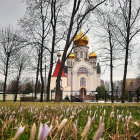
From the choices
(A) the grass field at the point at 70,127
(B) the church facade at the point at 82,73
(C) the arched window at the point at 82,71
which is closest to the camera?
(A) the grass field at the point at 70,127

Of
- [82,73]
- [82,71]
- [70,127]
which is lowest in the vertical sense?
[70,127]

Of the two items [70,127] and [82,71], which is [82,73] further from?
[70,127]

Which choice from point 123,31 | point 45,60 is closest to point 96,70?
point 45,60

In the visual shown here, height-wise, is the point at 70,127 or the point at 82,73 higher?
the point at 82,73

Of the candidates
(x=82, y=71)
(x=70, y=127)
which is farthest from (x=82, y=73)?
(x=70, y=127)

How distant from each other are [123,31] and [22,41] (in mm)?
9859

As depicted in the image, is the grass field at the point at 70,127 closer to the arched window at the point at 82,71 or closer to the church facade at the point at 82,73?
the church facade at the point at 82,73

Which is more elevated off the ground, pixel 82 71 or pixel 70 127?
pixel 82 71

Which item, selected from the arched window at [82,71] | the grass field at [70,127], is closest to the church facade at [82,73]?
the arched window at [82,71]

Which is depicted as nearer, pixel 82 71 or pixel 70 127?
pixel 70 127

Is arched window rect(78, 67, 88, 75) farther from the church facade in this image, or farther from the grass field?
the grass field

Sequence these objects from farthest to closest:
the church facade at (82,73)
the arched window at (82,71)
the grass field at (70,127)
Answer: the arched window at (82,71) < the church facade at (82,73) < the grass field at (70,127)

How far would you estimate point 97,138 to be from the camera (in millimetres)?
457

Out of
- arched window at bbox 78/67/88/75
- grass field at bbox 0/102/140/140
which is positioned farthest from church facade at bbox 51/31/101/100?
grass field at bbox 0/102/140/140
